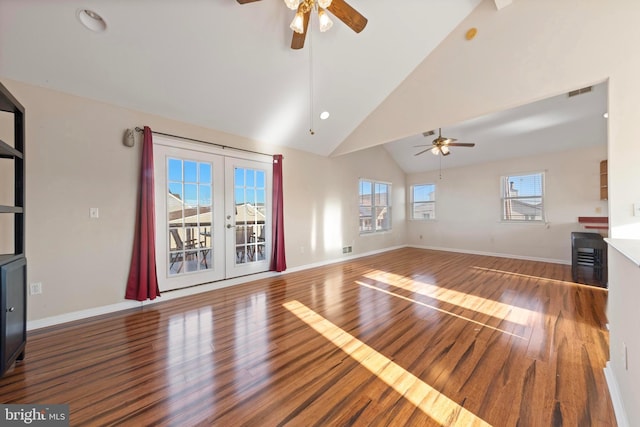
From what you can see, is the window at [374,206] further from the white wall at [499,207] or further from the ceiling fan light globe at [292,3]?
the ceiling fan light globe at [292,3]

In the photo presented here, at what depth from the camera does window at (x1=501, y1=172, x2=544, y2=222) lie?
18.6 ft

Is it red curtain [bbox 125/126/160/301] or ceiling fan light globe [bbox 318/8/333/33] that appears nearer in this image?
ceiling fan light globe [bbox 318/8/333/33]

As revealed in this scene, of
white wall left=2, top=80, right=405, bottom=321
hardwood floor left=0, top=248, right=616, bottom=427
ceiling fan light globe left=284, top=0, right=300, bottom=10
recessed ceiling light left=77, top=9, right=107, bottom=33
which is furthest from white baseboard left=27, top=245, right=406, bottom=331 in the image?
ceiling fan light globe left=284, top=0, right=300, bottom=10

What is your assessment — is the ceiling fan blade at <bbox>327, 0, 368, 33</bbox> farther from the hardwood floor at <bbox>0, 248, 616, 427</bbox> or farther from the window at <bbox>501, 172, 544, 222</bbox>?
the window at <bbox>501, 172, 544, 222</bbox>

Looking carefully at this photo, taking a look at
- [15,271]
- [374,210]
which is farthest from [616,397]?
[374,210]

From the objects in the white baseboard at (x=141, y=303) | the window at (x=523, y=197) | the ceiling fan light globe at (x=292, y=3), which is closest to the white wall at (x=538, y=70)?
the ceiling fan light globe at (x=292, y=3)

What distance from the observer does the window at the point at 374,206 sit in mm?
6605

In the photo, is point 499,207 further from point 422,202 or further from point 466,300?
point 466,300

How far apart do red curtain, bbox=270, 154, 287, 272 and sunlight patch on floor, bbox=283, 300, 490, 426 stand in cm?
207

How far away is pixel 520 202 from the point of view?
593cm

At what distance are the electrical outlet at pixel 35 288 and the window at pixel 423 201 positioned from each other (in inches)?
→ 321

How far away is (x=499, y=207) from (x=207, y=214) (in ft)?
22.4

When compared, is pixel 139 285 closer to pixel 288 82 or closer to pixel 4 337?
pixel 4 337

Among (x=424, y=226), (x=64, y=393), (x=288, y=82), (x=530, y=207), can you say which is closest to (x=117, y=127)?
(x=288, y=82)
